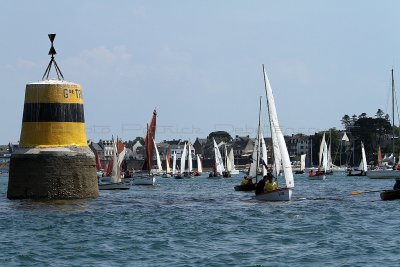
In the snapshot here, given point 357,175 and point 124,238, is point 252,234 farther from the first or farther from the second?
point 357,175

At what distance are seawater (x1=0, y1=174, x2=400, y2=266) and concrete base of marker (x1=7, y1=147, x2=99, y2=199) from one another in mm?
1156

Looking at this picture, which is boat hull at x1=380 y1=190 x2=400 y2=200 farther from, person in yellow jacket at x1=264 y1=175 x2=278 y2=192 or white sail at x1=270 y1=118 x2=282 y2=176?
white sail at x1=270 y1=118 x2=282 y2=176

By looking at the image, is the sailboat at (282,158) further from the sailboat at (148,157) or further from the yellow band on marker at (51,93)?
the sailboat at (148,157)

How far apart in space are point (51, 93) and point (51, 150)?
11.2 feet

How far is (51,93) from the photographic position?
5656cm

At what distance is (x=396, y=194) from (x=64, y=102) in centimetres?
2073

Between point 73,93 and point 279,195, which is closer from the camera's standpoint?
point 73,93

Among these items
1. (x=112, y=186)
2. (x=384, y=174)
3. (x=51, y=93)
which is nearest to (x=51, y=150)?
(x=51, y=93)

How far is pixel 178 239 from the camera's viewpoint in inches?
1473

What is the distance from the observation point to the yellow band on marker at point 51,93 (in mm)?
56500

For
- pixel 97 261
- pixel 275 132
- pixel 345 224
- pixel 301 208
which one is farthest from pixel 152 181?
pixel 97 261

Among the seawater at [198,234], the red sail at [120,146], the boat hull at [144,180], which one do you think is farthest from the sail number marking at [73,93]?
the boat hull at [144,180]

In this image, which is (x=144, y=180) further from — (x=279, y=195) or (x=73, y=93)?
(x=279, y=195)

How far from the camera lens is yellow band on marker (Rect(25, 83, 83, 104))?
56.5 m
